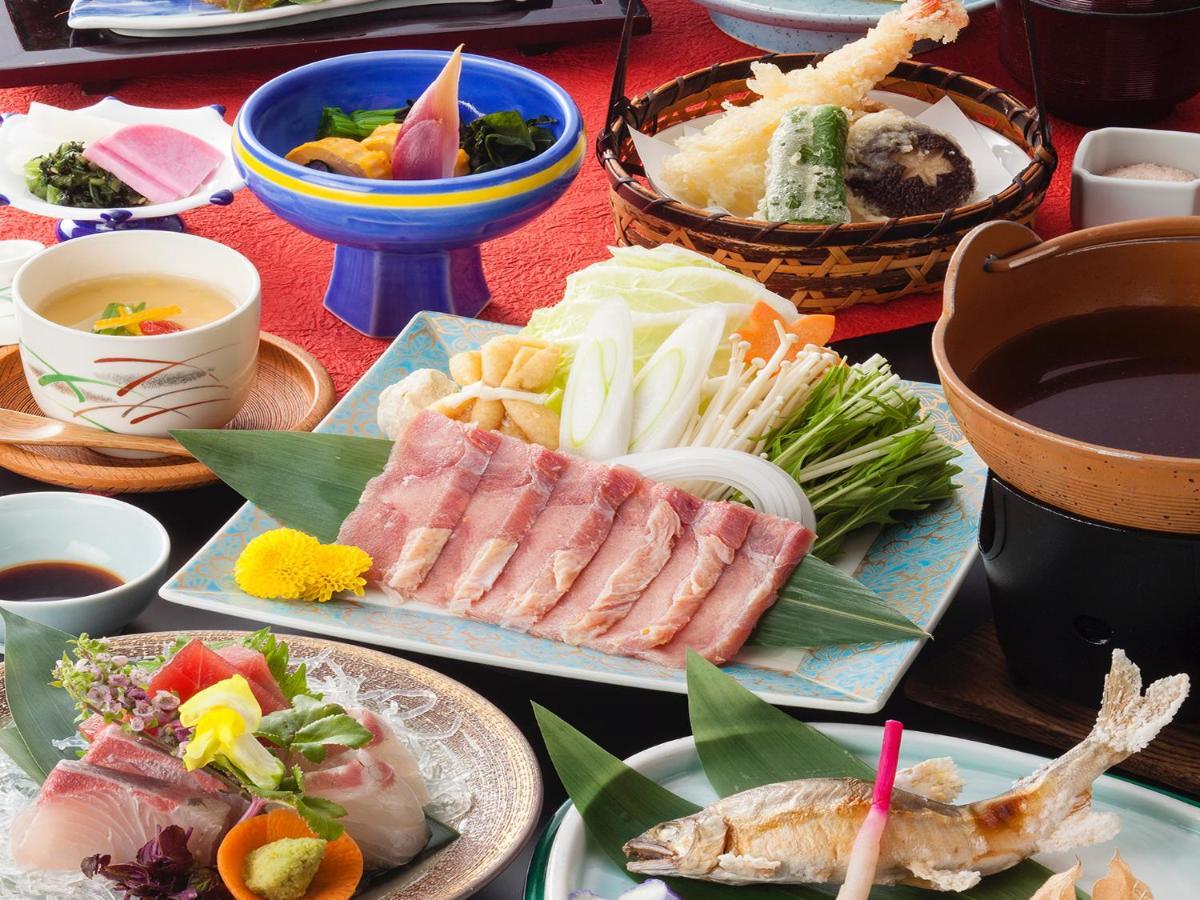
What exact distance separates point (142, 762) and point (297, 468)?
24.0 inches

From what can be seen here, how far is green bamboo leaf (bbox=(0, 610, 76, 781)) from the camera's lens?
123 centimetres

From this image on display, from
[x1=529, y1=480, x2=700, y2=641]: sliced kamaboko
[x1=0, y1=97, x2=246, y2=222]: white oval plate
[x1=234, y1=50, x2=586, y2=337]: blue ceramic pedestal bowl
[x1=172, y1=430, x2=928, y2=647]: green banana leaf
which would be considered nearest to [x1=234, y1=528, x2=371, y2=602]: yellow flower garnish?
[x1=172, y1=430, x2=928, y2=647]: green banana leaf

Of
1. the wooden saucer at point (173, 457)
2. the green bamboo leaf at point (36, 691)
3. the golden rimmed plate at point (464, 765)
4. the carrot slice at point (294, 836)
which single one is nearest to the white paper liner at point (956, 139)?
the wooden saucer at point (173, 457)

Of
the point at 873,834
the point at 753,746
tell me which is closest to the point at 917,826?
the point at 873,834

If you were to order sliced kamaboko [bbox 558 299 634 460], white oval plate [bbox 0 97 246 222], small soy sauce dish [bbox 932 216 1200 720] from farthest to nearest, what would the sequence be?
white oval plate [bbox 0 97 246 222], sliced kamaboko [bbox 558 299 634 460], small soy sauce dish [bbox 932 216 1200 720]

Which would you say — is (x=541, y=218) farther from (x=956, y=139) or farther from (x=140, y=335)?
(x=140, y=335)

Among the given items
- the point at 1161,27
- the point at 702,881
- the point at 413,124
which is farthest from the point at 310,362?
the point at 1161,27

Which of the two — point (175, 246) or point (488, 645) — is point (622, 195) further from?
point (488, 645)

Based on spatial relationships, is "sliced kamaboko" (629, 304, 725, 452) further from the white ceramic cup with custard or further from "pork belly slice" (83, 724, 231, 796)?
"pork belly slice" (83, 724, 231, 796)

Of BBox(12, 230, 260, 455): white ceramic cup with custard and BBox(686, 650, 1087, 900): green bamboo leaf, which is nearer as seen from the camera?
BBox(686, 650, 1087, 900): green bamboo leaf

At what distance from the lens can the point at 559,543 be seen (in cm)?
156

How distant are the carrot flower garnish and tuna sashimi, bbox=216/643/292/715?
50 centimetres

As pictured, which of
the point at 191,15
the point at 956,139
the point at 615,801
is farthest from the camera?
the point at 191,15

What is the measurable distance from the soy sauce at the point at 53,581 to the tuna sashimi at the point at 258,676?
38cm
